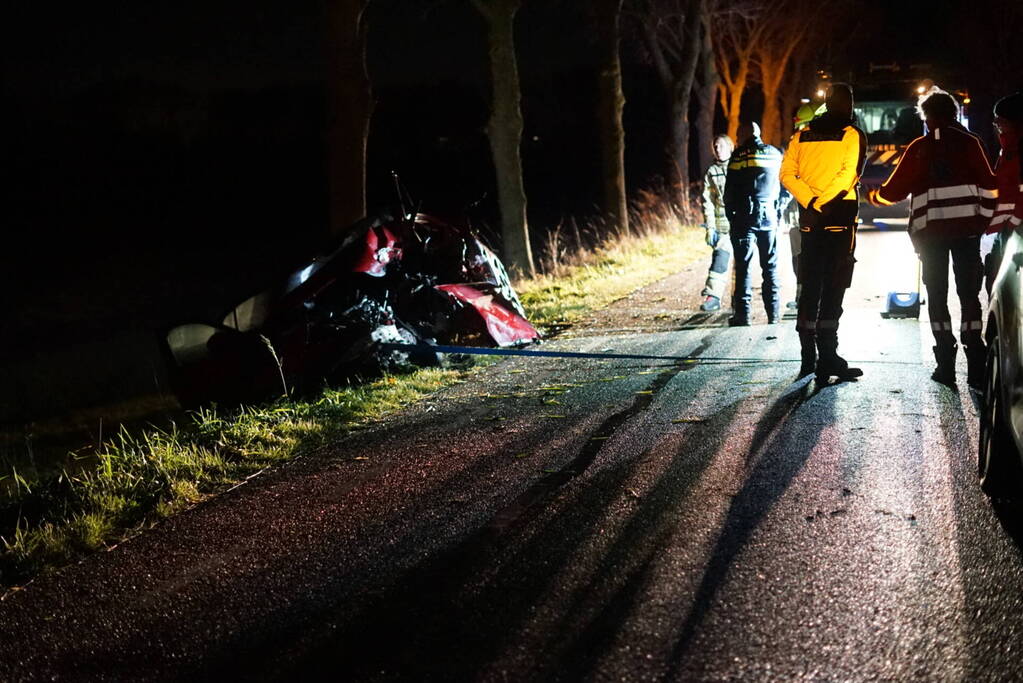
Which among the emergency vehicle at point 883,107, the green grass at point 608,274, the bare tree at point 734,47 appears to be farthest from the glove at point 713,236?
the bare tree at point 734,47

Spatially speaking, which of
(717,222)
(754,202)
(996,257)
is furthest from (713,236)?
(996,257)

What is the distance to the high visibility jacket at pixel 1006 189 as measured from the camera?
6219mm

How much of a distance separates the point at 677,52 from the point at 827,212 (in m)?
26.5

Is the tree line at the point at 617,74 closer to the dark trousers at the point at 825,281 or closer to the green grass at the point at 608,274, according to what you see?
the green grass at the point at 608,274

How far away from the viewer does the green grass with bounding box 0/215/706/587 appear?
4.95 meters

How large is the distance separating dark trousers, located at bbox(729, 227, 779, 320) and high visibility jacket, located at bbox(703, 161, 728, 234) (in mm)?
635

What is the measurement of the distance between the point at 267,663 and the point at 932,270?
16.6 feet

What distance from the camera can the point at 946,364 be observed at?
22.8 ft

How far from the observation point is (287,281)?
8438 millimetres

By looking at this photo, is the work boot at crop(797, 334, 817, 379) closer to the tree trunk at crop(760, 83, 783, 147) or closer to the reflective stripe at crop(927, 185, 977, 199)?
the reflective stripe at crop(927, 185, 977, 199)

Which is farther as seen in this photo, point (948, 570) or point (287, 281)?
point (287, 281)

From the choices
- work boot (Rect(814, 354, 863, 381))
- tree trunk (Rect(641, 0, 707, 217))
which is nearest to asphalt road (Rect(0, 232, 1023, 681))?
work boot (Rect(814, 354, 863, 381))

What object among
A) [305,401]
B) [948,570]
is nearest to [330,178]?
[305,401]

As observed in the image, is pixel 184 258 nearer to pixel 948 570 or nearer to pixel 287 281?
pixel 287 281
